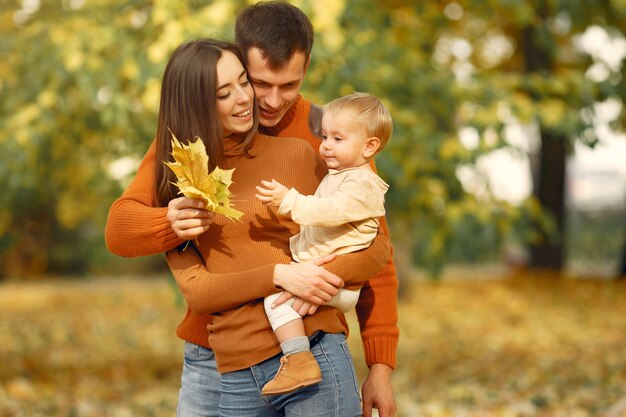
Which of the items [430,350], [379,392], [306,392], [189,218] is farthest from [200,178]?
[430,350]

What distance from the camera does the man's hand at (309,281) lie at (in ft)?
8.15

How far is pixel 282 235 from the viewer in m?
2.67

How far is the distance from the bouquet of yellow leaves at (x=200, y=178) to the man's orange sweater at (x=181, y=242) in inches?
7.3

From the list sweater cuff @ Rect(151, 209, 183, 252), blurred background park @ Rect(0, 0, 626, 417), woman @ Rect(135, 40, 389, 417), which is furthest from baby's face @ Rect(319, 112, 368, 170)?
blurred background park @ Rect(0, 0, 626, 417)

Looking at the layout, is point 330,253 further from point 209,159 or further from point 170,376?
point 170,376

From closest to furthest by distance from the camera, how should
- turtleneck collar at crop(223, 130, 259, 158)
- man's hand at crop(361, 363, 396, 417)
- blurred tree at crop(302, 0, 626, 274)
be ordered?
turtleneck collar at crop(223, 130, 259, 158)
man's hand at crop(361, 363, 396, 417)
blurred tree at crop(302, 0, 626, 274)

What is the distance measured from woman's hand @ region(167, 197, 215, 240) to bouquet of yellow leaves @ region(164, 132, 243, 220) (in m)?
0.05

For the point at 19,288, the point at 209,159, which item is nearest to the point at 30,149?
the point at 209,159

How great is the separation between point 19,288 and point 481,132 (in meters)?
12.0

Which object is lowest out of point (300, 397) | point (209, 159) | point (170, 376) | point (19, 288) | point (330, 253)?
point (19, 288)

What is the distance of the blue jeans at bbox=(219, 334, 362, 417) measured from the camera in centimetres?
252

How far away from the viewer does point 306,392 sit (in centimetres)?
252

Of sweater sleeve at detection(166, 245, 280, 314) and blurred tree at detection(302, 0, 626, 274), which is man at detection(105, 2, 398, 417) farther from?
blurred tree at detection(302, 0, 626, 274)

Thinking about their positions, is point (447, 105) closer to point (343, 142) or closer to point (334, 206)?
point (343, 142)
